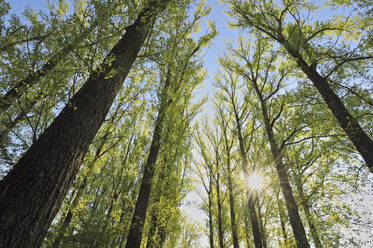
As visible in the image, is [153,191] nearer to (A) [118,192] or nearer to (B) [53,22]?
(A) [118,192]

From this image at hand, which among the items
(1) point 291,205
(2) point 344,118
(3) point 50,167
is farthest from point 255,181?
(3) point 50,167

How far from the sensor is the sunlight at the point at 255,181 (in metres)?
6.74

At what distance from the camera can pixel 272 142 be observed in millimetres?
5684

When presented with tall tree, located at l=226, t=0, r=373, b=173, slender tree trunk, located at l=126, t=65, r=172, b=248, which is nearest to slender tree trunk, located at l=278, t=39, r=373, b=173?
tall tree, located at l=226, t=0, r=373, b=173

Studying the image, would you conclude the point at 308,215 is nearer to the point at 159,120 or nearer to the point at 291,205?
the point at 291,205

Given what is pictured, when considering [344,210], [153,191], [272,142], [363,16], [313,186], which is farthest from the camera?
[313,186]

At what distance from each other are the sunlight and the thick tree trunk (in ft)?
21.0

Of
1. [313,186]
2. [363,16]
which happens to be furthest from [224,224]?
[363,16]

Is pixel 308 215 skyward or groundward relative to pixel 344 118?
groundward

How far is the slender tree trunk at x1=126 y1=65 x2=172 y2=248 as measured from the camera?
12.9ft

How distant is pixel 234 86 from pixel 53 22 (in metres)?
7.84

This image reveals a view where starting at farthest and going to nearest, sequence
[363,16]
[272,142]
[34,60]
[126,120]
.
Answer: [126,120], [272,142], [363,16], [34,60]

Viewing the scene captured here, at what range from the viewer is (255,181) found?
→ 23.0 ft

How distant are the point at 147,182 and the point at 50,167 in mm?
3328
